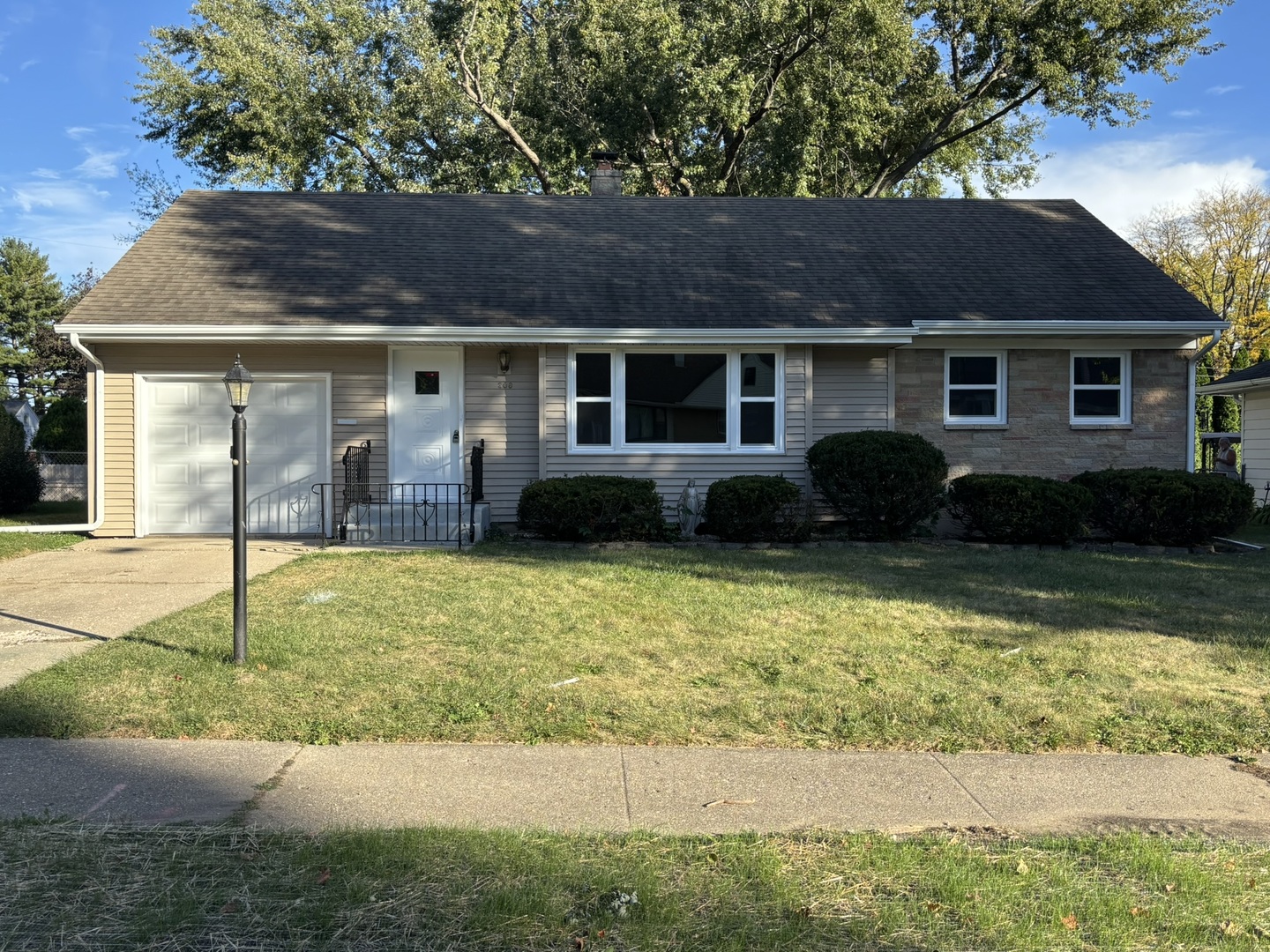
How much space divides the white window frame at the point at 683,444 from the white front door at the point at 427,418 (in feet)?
5.33

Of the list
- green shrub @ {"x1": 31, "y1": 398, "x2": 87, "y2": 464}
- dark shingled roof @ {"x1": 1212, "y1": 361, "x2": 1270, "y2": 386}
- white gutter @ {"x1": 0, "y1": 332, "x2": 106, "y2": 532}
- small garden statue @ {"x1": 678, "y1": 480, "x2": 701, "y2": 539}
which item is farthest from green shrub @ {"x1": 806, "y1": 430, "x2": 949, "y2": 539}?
green shrub @ {"x1": 31, "y1": 398, "x2": 87, "y2": 464}

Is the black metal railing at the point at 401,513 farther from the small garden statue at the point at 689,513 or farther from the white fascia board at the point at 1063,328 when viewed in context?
the white fascia board at the point at 1063,328

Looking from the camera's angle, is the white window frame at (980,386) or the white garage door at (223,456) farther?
the white window frame at (980,386)

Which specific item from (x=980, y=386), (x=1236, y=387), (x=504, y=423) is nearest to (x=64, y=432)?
(x=504, y=423)

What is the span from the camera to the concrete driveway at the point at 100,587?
6.91 meters

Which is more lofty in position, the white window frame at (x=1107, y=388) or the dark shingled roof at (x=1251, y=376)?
the dark shingled roof at (x=1251, y=376)

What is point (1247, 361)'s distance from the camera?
3006 centimetres

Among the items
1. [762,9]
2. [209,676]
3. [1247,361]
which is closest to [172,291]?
[209,676]

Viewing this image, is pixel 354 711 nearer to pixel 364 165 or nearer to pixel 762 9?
pixel 762 9

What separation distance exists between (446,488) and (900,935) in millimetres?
10671

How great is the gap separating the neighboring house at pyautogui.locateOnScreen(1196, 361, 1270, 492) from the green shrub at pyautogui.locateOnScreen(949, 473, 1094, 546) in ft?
32.2

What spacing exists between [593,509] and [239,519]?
19.9ft

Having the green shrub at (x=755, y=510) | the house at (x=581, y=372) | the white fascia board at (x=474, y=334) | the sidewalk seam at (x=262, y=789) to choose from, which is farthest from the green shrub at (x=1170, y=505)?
the sidewalk seam at (x=262, y=789)

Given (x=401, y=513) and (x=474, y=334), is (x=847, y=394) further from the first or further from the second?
(x=401, y=513)
